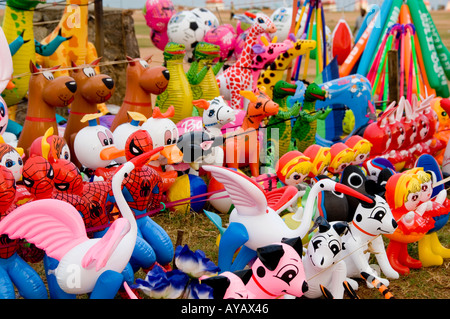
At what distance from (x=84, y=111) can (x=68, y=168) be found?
5.11 ft

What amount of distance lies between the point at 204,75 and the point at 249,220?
267 centimetres

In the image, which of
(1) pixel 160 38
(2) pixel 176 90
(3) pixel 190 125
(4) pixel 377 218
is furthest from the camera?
(1) pixel 160 38

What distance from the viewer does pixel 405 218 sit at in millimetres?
3477

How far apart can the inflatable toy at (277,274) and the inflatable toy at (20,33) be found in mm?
3378

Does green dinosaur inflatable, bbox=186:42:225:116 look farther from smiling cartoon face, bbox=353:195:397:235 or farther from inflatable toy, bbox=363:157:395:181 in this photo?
smiling cartoon face, bbox=353:195:397:235

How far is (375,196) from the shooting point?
3.23 m

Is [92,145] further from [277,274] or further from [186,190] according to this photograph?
[277,274]

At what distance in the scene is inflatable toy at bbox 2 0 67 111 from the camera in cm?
506

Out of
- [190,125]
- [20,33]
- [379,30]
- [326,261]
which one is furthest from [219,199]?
[379,30]

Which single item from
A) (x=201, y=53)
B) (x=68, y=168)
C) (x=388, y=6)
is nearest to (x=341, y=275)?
(x=68, y=168)

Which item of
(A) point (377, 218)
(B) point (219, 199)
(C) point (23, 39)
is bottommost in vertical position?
(B) point (219, 199)

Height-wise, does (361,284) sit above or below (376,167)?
below

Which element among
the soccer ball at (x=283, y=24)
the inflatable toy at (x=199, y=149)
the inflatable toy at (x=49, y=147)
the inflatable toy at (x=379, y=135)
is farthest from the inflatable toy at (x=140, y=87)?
the soccer ball at (x=283, y=24)

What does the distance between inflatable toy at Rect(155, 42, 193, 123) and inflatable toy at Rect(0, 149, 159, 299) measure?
255cm
